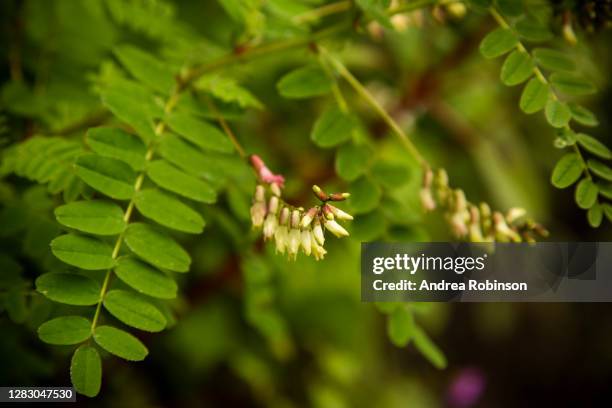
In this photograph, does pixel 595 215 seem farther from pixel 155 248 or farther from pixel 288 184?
pixel 288 184

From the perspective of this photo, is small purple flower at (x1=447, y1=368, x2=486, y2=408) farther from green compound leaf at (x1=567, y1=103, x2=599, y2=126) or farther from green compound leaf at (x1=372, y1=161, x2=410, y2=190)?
green compound leaf at (x1=567, y1=103, x2=599, y2=126)

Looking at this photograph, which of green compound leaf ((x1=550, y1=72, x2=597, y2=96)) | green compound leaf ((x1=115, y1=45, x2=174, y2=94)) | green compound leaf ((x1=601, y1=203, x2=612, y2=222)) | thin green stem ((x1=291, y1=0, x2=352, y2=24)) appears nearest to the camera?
green compound leaf ((x1=601, y1=203, x2=612, y2=222))

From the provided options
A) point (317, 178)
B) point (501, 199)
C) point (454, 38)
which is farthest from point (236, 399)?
point (454, 38)

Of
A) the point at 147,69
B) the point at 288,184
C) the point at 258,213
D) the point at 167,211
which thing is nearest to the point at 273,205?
the point at 258,213

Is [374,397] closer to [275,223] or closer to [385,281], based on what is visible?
[385,281]

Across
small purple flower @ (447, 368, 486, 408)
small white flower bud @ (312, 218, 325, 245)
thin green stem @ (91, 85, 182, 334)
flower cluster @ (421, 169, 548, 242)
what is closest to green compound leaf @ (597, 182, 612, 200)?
flower cluster @ (421, 169, 548, 242)

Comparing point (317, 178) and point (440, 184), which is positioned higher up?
point (317, 178)
